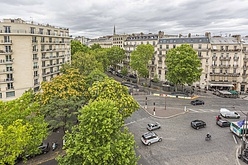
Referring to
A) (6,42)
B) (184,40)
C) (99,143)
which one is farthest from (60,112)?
(184,40)

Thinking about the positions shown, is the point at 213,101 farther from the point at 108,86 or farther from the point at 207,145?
the point at 108,86

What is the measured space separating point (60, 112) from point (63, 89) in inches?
217

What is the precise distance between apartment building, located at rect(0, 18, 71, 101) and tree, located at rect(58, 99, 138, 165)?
3596 cm

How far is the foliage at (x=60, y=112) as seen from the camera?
28312 millimetres

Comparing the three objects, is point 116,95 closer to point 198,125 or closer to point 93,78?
point 93,78

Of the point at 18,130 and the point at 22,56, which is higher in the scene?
the point at 22,56

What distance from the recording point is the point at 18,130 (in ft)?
63.5

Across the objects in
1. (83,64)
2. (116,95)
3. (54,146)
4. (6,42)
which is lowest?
(54,146)

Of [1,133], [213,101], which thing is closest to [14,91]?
[1,133]

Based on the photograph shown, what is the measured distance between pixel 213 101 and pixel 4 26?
187 feet

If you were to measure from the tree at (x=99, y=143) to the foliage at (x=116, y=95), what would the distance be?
1159 centimetres

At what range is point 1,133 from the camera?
59.4 ft

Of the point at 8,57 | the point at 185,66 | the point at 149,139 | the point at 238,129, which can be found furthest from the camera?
the point at 185,66

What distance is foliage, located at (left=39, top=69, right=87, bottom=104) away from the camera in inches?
1243
